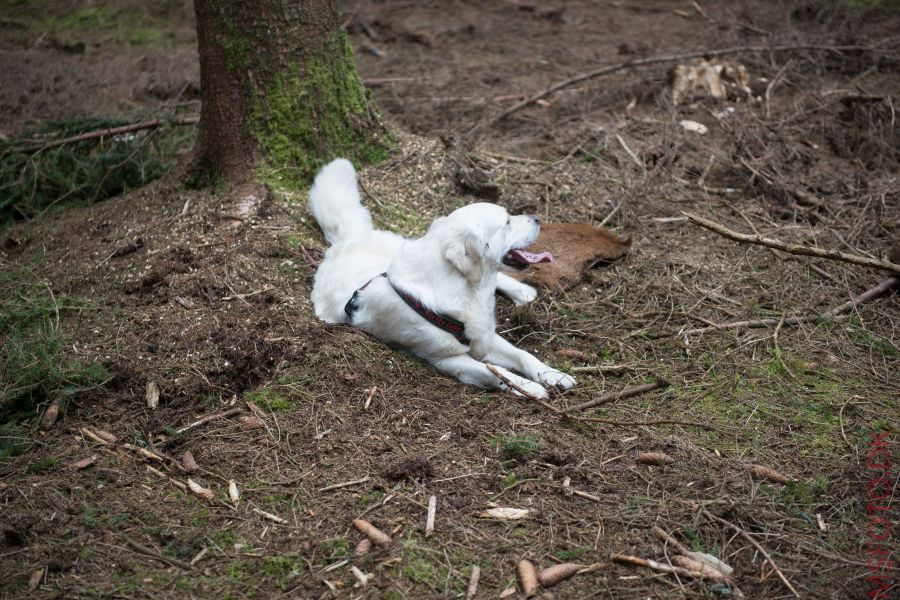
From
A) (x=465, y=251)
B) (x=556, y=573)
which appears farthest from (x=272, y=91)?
(x=556, y=573)

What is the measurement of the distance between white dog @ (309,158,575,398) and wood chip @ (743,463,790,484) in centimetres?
117

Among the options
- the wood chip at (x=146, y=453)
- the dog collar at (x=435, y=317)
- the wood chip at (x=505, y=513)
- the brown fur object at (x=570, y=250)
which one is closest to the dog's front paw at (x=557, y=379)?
the dog collar at (x=435, y=317)

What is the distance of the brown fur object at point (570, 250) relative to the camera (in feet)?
17.9

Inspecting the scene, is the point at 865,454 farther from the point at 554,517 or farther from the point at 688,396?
the point at 554,517

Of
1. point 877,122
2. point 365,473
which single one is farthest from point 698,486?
point 877,122

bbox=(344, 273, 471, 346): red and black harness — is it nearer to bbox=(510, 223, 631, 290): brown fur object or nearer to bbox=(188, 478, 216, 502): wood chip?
bbox=(510, 223, 631, 290): brown fur object

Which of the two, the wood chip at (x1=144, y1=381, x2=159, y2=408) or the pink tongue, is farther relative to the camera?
the pink tongue

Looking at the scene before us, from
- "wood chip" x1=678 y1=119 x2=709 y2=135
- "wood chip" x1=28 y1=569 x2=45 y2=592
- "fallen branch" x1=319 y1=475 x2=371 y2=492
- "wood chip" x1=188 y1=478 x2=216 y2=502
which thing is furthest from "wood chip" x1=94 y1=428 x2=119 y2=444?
"wood chip" x1=678 y1=119 x2=709 y2=135

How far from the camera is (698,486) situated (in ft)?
11.9

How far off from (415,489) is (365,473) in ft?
0.93

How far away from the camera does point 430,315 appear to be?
181 inches

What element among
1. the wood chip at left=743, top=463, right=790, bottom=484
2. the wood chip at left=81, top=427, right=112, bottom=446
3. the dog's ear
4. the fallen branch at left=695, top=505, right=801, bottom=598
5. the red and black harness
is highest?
the dog's ear

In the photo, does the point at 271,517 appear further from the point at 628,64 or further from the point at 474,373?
the point at 628,64

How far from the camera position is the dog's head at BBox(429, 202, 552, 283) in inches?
177
